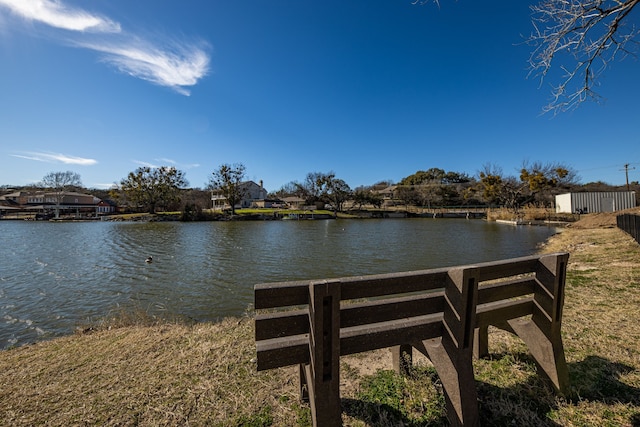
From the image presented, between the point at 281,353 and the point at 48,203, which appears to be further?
the point at 48,203

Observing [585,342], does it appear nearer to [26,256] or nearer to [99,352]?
[99,352]

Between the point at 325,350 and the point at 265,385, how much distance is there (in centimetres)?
162

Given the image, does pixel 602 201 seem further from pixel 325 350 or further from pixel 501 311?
pixel 325 350

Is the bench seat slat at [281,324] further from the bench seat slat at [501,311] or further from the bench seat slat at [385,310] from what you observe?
the bench seat slat at [501,311]

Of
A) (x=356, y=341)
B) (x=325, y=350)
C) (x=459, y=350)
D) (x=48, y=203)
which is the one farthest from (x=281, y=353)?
(x=48, y=203)

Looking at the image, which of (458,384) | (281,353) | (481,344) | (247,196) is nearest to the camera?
(281,353)

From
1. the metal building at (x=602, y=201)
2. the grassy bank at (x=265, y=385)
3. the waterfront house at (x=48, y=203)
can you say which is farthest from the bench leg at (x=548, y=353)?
the waterfront house at (x=48, y=203)

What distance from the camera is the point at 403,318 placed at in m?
2.10

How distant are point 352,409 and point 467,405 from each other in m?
1.02

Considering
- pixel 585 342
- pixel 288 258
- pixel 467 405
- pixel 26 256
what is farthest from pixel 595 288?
pixel 26 256

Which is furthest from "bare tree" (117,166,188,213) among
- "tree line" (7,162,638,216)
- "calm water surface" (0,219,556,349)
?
"calm water surface" (0,219,556,349)

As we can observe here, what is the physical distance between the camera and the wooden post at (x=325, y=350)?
178 centimetres

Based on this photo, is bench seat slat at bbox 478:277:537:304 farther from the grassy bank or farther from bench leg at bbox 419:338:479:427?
the grassy bank

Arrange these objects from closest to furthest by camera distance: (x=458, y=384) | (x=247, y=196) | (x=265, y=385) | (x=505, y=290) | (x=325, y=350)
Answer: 1. (x=325, y=350)
2. (x=458, y=384)
3. (x=505, y=290)
4. (x=265, y=385)
5. (x=247, y=196)
